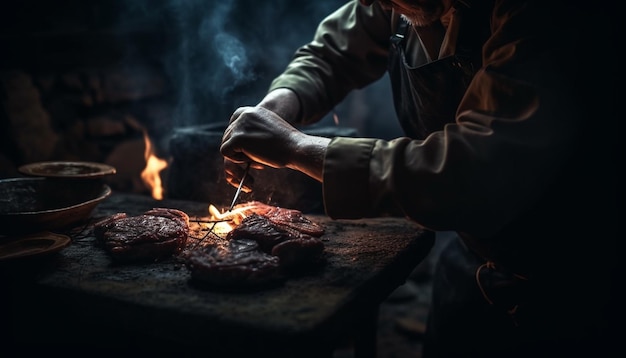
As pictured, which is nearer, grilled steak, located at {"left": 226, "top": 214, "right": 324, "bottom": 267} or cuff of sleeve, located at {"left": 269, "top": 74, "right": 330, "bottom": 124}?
grilled steak, located at {"left": 226, "top": 214, "right": 324, "bottom": 267}

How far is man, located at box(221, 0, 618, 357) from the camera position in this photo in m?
1.88

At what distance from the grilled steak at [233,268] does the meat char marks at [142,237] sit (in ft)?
0.70

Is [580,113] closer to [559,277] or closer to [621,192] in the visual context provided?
[621,192]

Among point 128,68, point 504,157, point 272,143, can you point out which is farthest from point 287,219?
point 128,68

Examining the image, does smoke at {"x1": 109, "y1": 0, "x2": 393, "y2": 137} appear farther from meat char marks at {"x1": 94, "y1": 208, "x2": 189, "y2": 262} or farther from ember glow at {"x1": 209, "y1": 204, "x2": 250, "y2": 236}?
meat char marks at {"x1": 94, "y1": 208, "x2": 189, "y2": 262}

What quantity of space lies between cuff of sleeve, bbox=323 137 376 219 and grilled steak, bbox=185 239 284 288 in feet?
1.17

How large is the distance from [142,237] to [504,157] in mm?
1568

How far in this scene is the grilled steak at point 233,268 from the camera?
1.96 m

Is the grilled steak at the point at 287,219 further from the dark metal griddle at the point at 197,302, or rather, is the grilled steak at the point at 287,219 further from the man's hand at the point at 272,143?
the man's hand at the point at 272,143

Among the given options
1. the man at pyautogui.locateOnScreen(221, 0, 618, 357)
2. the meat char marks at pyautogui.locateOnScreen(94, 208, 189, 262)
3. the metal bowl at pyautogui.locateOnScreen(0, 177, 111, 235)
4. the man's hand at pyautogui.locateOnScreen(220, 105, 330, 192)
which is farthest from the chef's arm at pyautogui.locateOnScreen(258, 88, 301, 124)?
the metal bowl at pyautogui.locateOnScreen(0, 177, 111, 235)

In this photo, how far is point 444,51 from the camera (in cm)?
242

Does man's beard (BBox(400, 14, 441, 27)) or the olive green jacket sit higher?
man's beard (BBox(400, 14, 441, 27))

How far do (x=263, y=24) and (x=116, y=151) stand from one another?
201cm

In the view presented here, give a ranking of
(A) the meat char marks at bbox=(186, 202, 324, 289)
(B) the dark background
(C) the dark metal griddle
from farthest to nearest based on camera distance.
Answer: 1. (B) the dark background
2. (A) the meat char marks at bbox=(186, 202, 324, 289)
3. (C) the dark metal griddle
